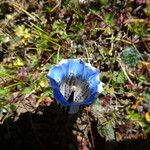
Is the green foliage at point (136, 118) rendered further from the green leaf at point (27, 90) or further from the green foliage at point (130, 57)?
the green leaf at point (27, 90)

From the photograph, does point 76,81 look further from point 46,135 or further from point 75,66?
point 46,135

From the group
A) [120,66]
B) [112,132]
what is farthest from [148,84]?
[112,132]

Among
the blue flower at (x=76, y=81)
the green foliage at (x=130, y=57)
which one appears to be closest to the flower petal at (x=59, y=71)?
the blue flower at (x=76, y=81)

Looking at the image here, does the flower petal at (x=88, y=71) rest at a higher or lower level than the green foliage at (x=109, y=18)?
lower

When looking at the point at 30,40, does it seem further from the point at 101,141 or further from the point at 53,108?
the point at 101,141

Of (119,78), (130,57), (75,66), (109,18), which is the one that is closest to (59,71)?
(75,66)

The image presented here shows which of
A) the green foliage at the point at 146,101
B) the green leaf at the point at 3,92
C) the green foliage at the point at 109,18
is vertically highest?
the green foliage at the point at 109,18

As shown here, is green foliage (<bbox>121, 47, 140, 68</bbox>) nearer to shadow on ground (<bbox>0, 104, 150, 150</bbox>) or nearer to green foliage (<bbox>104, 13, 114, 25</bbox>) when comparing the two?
green foliage (<bbox>104, 13, 114, 25</bbox>)
